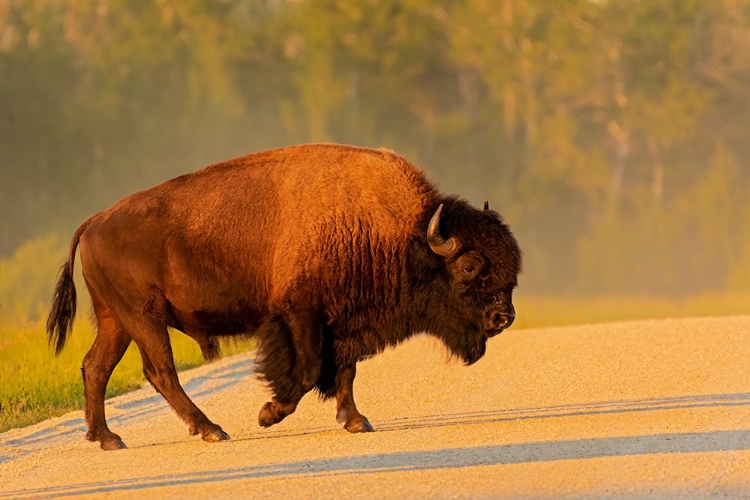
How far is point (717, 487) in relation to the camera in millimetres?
6762

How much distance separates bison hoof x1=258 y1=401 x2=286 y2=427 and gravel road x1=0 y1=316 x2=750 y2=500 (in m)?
0.12

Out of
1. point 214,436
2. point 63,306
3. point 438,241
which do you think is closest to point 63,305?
point 63,306

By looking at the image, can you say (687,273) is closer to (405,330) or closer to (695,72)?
(695,72)

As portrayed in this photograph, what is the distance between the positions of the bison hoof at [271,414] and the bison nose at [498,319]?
4.88 ft

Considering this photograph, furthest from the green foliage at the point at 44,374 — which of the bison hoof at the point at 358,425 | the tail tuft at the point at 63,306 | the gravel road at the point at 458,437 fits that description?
the bison hoof at the point at 358,425

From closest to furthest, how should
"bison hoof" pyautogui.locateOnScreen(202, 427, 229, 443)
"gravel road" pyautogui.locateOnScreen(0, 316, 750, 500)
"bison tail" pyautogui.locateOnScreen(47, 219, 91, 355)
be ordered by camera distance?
"gravel road" pyautogui.locateOnScreen(0, 316, 750, 500) < "bison hoof" pyautogui.locateOnScreen(202, 427, 229, 443) < "bison tail" pyautogui.locateOnScreen(47, 219, 91, 355)

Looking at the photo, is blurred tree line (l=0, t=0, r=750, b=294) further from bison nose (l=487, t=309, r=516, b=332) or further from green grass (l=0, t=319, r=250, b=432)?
bison nose (l=487, t=309, r=516, b=332)

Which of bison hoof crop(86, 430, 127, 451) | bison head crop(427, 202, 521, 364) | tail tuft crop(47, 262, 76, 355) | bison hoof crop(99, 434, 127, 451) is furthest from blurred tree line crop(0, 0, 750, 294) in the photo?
bison hoof crop(99, 434, 127, 451)

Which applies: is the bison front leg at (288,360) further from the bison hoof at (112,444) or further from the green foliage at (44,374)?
the green foliage at (44,374)

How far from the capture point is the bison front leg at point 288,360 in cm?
892

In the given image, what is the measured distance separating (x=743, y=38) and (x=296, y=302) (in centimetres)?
4088

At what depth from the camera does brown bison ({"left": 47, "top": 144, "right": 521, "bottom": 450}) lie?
918 centimetres

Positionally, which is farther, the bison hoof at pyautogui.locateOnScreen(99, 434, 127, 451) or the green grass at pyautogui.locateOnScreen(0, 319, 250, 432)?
the green grass at pyautogui.locateOnScreen(0, 319, 250, 432)

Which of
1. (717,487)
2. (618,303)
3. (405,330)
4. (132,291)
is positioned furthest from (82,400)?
(618,303)
